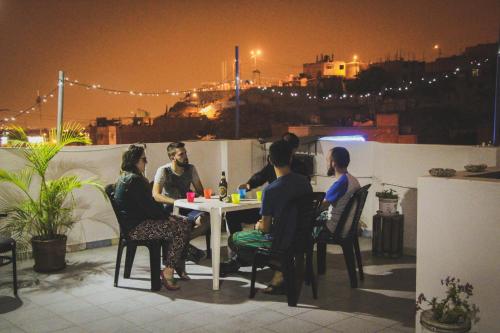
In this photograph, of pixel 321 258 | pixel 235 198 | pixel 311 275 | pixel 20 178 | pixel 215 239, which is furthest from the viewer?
pixel 20 178

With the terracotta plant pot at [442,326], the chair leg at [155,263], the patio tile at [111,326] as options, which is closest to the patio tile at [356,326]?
the terracotta plant pot at [442,326]

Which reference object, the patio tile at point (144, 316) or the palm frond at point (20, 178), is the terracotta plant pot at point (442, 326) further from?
the palm frond at point (20, 178)

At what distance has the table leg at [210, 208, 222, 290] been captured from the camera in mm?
4859

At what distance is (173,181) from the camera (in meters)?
5.98

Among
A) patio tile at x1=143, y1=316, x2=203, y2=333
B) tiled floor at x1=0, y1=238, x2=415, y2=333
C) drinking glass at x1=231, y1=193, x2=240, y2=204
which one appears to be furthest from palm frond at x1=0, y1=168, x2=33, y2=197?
patio tile at x1=143, y1=316, x2=203, y2=333

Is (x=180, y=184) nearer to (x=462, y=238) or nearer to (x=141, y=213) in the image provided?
(x=141, y=213)

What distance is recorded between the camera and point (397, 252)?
6.16 m

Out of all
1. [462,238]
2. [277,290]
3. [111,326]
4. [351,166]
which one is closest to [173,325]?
[111,326]

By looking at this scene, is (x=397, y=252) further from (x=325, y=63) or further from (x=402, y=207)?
(x=325, y=63)

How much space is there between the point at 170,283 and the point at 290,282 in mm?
1191

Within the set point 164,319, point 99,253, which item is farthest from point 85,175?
point 164,319

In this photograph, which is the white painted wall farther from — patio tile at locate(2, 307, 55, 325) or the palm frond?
the palm frond

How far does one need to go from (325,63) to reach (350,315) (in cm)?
6197

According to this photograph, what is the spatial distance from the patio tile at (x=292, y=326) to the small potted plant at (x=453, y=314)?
3.62 feet
